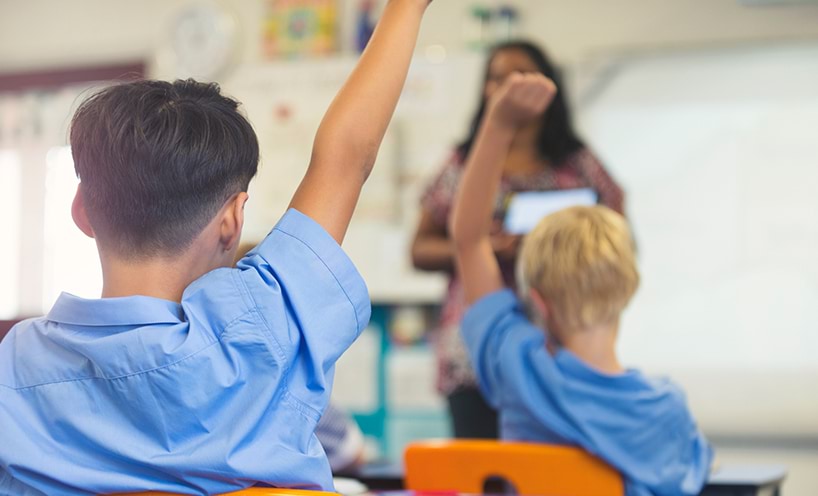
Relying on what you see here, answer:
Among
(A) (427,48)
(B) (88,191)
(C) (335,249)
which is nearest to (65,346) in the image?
(B) (88,191)

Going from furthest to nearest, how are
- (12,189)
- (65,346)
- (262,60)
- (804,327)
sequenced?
(12,189)
(262,60)
(804,327)
(65,346)

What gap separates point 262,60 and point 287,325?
4.19 m

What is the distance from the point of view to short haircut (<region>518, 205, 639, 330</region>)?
1812 mm

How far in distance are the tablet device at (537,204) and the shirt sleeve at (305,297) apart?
4.54 feet

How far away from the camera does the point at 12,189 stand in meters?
5.62

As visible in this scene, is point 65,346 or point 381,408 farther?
point 381,408

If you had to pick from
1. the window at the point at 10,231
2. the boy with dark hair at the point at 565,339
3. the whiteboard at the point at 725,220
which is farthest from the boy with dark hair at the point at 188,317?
the window at the point at 10,231

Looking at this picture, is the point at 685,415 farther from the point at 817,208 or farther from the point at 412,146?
the point at 412,146

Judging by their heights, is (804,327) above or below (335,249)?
below

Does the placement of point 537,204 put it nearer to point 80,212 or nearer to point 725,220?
point 80,212

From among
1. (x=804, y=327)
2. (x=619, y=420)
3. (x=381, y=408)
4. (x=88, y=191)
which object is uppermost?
(x=88, y=191)

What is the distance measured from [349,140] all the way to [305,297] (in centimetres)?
17

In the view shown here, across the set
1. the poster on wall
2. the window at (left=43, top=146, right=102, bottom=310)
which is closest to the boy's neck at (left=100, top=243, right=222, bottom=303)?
the poster on wall

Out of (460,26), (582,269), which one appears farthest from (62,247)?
(582,269)
